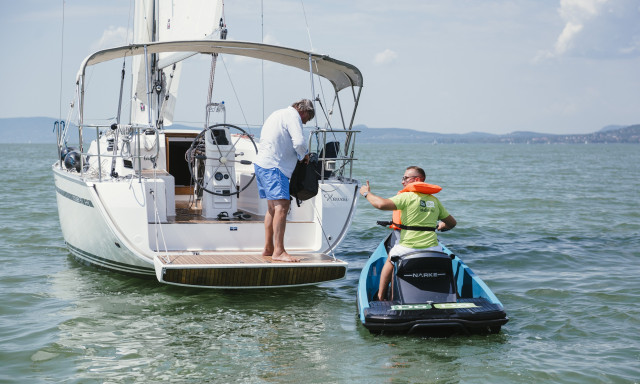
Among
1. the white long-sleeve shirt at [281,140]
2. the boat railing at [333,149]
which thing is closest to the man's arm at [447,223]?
the boat railing at [333,149]

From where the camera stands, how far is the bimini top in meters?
8.19

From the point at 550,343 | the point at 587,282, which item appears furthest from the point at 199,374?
the point at 587,282

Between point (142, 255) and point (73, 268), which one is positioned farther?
point (73, 268)

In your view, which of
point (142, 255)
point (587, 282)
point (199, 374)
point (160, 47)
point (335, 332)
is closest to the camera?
point (199, 374)

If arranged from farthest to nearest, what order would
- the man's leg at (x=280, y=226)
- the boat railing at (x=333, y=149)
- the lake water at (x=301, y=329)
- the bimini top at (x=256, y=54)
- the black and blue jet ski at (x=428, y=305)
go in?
the boat railing at (x=333, y=149) → the bimini top at (x=256, y=54) → the man's leg at (x=280, y=226) → the black and blue jet ski at (x=428, y=305) → the lake water at (x=301, y=329)

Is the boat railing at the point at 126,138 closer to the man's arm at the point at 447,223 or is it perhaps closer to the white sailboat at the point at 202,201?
the white sailboat at the point at 202,201

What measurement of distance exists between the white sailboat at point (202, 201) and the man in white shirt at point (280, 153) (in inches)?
22.0

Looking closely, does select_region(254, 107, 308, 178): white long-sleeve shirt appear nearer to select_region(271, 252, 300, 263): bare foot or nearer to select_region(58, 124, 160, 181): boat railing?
select_region(271, 252, 300, 263): bare foot

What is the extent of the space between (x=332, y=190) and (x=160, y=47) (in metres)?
2.48

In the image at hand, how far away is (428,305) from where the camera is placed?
21.5ft

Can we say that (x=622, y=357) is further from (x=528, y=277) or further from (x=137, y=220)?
(x=137, y=220)

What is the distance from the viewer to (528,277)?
972 centimetres

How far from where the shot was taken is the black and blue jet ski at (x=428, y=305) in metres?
6.45

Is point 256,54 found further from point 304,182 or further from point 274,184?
point 274,184
